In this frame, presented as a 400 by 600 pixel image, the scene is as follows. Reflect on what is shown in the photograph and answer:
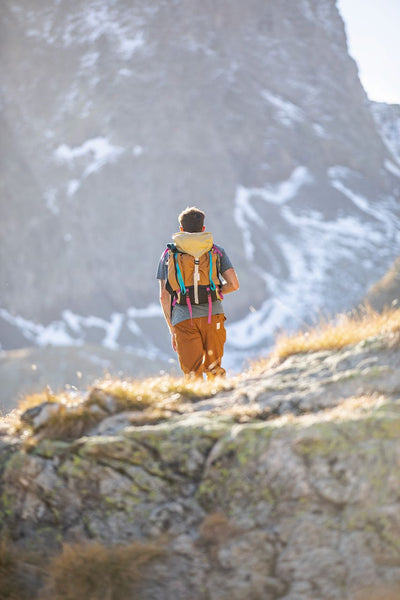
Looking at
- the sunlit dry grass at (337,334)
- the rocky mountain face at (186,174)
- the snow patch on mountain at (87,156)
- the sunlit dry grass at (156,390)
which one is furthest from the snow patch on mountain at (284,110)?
the sunlit dry grass at (156,390)

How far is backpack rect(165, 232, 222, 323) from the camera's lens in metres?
5.88

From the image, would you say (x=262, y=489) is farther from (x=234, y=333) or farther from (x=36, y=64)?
(x=36, y=64)

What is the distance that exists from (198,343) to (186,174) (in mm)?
124381

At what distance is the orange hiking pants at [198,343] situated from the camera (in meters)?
6.20

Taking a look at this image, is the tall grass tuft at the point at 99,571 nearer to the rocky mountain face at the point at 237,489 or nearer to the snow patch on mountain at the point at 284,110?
the rocky mountain face at the point at 237,489

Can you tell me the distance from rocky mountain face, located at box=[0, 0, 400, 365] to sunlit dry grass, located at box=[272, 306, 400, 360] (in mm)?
91670

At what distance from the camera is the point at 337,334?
548 cm

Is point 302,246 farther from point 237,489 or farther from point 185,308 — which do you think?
point 237,489

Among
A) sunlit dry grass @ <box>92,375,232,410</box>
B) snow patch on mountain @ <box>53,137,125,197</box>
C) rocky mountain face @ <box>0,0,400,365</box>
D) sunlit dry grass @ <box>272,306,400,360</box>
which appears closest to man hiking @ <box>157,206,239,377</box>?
sunlit dry grass @ <box>92,375,232,410</box>

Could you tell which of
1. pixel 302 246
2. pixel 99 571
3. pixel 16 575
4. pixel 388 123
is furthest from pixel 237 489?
pixel 388 123

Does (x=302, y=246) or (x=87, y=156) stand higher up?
(x=87, y=156)

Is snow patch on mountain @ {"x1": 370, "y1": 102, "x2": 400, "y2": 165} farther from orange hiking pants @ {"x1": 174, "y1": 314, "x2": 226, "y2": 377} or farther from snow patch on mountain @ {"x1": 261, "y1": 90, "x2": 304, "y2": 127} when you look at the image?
orange hiking pants @ {"x1": 174, "y1": 314, "x2": 226, "y2": 377}

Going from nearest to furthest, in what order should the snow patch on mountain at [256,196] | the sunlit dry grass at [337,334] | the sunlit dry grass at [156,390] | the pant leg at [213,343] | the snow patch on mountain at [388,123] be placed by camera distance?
the sunlit dry grass at [156,390] → the sunlit dry grass at [337,334] → the pant leg at [213,343] → the snow patch on mountain at [256,196] → the snow patch on mountain at [388,123]

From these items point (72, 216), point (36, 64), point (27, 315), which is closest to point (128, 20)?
point (36, 64)
